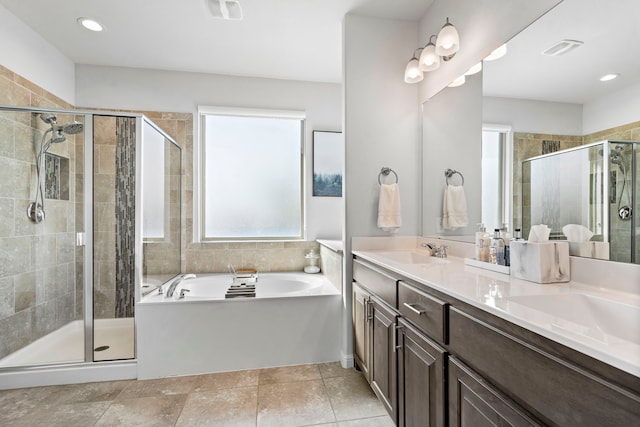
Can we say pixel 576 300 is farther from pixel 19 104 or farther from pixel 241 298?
pixel 19 104

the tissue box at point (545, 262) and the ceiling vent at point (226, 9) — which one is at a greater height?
the ceiling vent at point (226, 9)

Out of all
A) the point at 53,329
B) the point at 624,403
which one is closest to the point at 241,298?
the point at 53,329

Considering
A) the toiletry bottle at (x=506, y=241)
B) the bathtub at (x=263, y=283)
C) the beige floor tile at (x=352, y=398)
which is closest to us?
the toiletry bottle at (x=506, y=241)

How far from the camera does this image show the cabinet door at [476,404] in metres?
0.82

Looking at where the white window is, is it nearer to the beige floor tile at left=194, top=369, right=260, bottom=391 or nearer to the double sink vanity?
the beige floor tile at left=194, top=369, right=260, bottom=391

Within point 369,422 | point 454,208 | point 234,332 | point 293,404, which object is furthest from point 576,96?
point 234,332

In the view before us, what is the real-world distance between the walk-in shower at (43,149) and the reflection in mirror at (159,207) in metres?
0.53

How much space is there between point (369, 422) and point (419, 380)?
671mm

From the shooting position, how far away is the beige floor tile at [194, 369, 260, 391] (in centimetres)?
211

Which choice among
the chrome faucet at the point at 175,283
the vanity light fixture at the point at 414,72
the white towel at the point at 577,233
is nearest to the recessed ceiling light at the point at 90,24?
the chrome faucet at the point at 175,283

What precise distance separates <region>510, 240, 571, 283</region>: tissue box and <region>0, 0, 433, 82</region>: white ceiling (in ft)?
6.25

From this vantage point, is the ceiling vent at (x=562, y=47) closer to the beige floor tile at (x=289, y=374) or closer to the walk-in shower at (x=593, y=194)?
the walk-in shower at (x=593, y=194)

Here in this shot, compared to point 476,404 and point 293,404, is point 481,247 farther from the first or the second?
point 293,404

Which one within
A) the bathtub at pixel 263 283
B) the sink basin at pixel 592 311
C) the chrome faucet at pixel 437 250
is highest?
the chrome faucet at pixel 437 250
